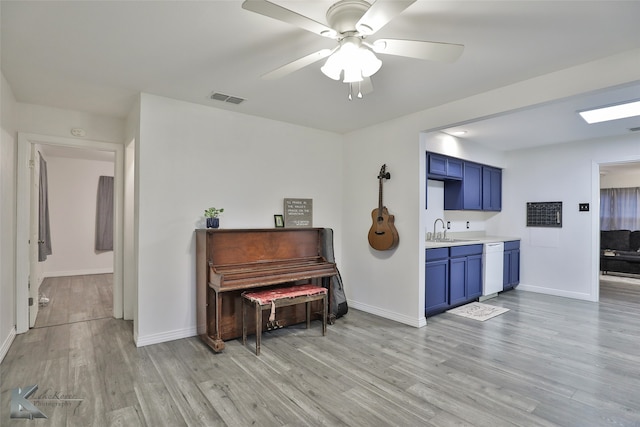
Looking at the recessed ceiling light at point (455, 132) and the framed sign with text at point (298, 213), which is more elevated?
the recessed ceiling light at point (455, 132)

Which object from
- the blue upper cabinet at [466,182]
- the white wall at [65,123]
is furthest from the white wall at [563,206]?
the white wall at [65,123]

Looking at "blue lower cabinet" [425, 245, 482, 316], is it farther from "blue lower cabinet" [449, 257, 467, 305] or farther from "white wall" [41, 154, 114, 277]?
"white wall" [41, 154, 114, 277]

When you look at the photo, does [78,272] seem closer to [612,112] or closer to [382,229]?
[382,229]

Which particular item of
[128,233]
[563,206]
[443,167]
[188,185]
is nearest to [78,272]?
[128,233]

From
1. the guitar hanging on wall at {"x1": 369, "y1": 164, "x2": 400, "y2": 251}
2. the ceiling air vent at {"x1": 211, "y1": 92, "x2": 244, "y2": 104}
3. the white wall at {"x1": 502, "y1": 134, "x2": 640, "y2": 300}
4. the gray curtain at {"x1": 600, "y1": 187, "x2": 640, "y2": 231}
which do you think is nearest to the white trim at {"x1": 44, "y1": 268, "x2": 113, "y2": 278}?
the ceiling air vent at {"x1": 211, "y1": 92, "x2": 244, "y2": 104}

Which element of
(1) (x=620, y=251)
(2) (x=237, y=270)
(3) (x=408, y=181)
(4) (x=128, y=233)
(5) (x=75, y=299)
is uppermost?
(3) (x=408, y=181)

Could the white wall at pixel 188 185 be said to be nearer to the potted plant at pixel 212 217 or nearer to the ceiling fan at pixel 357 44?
the potted plant at pixel 212 217

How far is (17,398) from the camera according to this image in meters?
2.22

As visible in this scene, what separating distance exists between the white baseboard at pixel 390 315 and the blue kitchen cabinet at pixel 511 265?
7.56 feet

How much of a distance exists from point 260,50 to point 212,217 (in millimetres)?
1716

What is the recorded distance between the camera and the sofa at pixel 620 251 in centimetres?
683

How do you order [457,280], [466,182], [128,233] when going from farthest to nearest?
[466,182], [457,280], [128,233]

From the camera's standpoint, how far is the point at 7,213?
3.06 m

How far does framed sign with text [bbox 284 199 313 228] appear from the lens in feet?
13.6
